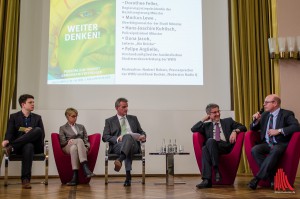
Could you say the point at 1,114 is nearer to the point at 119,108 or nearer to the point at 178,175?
the point at 119,108

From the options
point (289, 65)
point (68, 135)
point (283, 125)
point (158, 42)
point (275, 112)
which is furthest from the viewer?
point (158, 42)

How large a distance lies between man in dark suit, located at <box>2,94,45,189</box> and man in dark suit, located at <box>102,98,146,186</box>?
81 centimetres

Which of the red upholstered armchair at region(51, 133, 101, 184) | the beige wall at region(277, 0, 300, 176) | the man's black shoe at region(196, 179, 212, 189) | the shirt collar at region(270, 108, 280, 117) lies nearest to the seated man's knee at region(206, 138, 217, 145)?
the man's black shoe at region(196, 179, 212, 189)

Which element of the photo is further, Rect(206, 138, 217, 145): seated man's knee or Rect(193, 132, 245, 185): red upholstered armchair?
Rect(193, 132, 245, 185): red upholstered armchair

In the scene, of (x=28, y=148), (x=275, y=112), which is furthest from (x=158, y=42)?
(x=28, y=148)

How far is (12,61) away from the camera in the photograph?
5633 millimetres

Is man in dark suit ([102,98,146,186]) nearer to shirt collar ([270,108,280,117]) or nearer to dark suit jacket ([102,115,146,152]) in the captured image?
dark suit jacket ([102,115,146,152])

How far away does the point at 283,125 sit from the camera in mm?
4148

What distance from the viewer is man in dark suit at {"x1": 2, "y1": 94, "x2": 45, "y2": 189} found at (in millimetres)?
4328

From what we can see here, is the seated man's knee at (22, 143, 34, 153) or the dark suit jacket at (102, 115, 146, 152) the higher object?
the dark suit jacket at (102, 115, 146, 152)

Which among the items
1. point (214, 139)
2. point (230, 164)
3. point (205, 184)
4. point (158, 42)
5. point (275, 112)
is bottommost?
point (205, 184)

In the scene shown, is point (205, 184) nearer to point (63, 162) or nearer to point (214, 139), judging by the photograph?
point (214, 139)

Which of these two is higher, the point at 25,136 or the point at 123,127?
the point at 123,127

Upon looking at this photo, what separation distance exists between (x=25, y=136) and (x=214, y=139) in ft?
6.97
